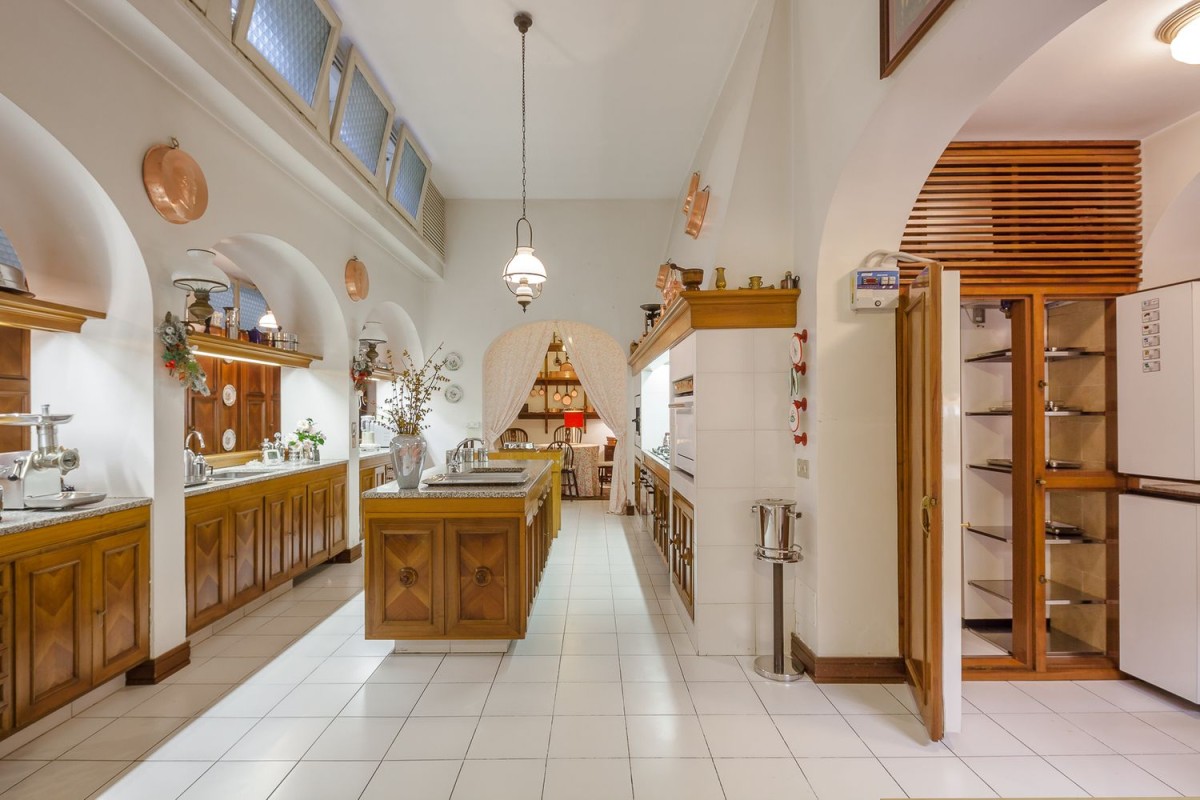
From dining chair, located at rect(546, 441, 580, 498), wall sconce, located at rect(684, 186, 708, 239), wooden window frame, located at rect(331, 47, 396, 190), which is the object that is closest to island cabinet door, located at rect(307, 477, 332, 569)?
wooden window frame, located at rect(331, 47, 396, 190)

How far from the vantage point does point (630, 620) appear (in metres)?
4.11

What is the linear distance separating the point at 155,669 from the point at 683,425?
3582 millimetres

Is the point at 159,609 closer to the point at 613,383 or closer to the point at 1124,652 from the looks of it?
the point at 1124,652

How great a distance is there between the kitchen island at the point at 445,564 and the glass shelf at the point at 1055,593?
9.41 ft

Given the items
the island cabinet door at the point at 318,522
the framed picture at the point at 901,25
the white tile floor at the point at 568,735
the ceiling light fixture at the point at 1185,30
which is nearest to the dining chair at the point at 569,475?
the island cabinet door at the point at 318,522

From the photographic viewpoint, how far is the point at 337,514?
5.47 metres

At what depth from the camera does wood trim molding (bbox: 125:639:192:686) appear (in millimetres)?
3090

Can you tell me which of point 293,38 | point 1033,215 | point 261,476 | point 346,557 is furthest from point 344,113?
point 1033,215

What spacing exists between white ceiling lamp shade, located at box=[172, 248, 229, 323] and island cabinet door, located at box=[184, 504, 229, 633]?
4.07ft

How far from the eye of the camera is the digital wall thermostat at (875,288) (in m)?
3.07

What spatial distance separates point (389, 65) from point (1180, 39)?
4.99 metres

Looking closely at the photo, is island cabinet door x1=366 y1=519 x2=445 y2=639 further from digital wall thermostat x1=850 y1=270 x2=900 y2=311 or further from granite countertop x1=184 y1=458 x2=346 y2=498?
digital wall thermostat x1=850 y1=270 x2=900 y2=311

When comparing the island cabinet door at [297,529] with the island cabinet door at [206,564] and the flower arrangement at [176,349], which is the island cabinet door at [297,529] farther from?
the flower arrangement at [176,349]

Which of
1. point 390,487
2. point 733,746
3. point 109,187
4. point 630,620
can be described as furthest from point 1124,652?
point 109,187
